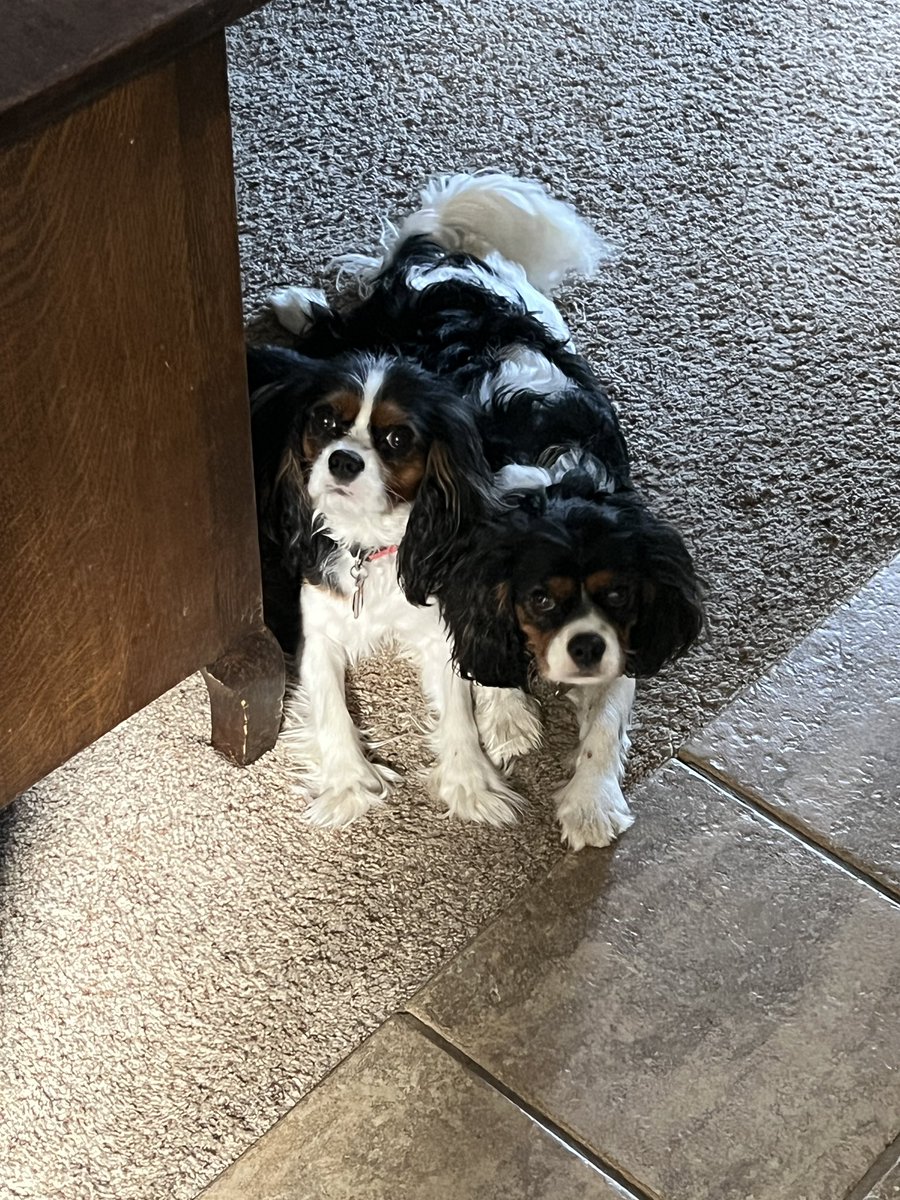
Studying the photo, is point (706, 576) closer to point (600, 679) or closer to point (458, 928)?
point (600, 679)

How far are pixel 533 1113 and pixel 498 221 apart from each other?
1.34 meters

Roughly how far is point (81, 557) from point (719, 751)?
880 mm

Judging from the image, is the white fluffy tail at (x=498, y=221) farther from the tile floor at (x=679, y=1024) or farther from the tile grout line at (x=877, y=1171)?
the tile grout line at (x=877, y=1171)

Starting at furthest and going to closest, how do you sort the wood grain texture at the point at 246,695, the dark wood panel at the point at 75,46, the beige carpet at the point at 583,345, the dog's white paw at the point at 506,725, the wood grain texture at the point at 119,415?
the dog's white paw at the point at 506,725 < the wood grain texture at the point at 246,695 < the beige carpet at the point at 583,345 < the wood grain texture at the point at 119,415 < the dark wood panel at the point at 75,46

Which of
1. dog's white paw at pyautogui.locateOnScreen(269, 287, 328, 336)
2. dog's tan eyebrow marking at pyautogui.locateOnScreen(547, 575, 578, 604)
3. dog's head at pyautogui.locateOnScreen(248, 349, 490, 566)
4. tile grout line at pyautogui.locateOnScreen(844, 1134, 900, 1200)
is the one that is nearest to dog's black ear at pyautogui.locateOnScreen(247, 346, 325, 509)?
dog's head at pyautogui.locateOnScreen(248, 349, 490, 566)

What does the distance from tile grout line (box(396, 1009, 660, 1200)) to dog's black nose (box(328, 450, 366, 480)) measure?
0.60 metres

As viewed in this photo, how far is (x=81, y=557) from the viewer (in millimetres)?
1412

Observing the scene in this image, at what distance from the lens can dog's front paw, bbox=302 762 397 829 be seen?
1783 mm

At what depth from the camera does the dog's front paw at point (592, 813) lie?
1764mm

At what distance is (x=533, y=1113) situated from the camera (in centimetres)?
154

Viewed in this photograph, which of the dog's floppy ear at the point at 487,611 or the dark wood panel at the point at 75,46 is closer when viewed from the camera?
the dark wood panel at the point at 75,46

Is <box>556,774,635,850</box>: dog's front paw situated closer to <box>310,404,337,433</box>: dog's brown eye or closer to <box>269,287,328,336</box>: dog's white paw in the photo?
<box>310,404,337,433</box>: dog's brown eye

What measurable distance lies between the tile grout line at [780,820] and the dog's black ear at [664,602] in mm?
187

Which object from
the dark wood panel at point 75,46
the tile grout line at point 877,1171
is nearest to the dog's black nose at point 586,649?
the tile grout line at point 877,1171
